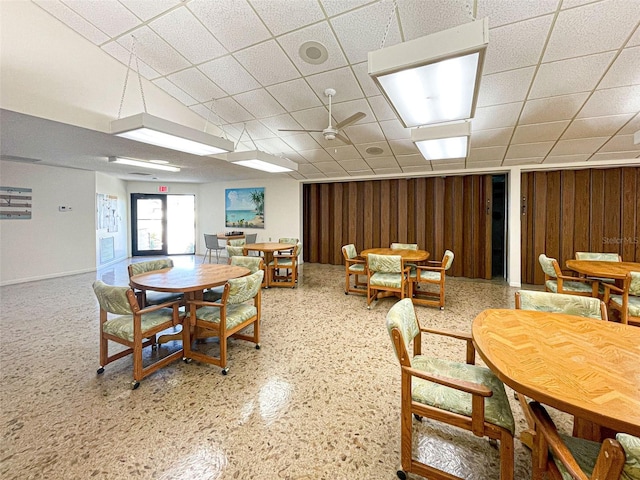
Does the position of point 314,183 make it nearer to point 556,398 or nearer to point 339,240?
point 339,240

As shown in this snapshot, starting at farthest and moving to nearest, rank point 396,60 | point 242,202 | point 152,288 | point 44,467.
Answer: point 242,202, point 152,288, point 396,60, point 44,467

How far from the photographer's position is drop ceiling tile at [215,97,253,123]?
14.5ft

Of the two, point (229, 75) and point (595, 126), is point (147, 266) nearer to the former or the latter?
point (229, 75)

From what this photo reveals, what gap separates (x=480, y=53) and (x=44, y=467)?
11.5ft

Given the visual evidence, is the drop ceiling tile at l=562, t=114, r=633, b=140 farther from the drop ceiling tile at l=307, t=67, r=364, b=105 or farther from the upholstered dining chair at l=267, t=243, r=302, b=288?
the upholstered dining chair at l=267, t=243, r=302, b=288

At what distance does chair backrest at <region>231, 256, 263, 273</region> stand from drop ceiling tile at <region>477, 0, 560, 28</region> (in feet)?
11.4

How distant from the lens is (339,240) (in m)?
7.95

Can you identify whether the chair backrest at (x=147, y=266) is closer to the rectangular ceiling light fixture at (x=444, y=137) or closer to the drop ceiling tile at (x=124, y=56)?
the drop ceiling tile at (x=124, y=56)

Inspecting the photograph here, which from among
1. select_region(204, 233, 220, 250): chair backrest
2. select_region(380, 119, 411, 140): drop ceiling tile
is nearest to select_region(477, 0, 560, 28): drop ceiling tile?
select_region(380, 119, 411, 140): drop ceiling tile

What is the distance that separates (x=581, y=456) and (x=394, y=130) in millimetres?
4459

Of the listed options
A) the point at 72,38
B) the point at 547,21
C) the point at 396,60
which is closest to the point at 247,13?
the point at 396,60

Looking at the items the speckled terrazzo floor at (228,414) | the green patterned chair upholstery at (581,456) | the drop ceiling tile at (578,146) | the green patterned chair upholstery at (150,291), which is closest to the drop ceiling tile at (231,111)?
the green patterned chair upholstery at (150,291)

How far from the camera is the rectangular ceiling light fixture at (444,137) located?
341 cm

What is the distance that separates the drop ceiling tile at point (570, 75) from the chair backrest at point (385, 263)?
8.66 feet
